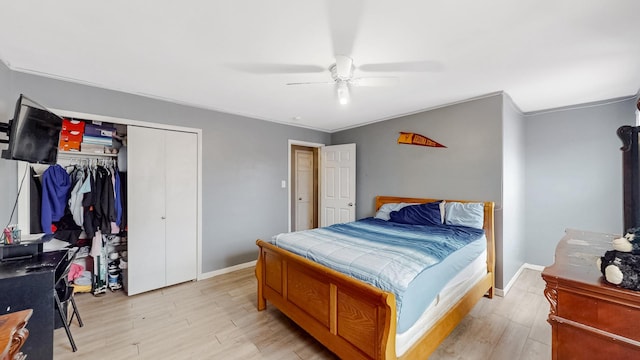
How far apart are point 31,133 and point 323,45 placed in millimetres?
2311

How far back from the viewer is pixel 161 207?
300cm

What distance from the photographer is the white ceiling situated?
1.46 m

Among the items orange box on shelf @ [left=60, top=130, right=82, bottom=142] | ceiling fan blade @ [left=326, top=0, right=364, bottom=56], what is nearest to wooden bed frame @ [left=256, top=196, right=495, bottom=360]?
ceiling fan blade @ [left=326, top=0, right=364, bottom=56]

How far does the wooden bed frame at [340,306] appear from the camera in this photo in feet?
4.77

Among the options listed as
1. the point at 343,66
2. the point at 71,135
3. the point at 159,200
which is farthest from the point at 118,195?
the point at 343,66

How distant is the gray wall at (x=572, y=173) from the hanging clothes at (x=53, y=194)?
594cm

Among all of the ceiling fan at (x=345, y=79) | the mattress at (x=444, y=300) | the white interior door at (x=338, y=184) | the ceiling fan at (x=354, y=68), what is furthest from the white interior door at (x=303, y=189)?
the mattress at (x=444, y=300)

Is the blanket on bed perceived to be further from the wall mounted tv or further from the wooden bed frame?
the wall mounted tv

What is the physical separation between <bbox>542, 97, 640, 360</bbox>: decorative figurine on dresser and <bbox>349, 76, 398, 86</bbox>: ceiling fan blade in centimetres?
169

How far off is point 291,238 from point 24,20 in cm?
244

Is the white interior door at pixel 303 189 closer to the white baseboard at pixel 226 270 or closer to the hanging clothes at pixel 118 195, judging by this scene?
the white baseboard at pixel 226 270

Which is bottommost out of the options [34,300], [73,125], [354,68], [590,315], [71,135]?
[34,300]

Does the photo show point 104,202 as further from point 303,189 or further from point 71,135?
point 303,189

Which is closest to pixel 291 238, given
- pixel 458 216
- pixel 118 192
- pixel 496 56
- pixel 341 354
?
pixel 341 354
